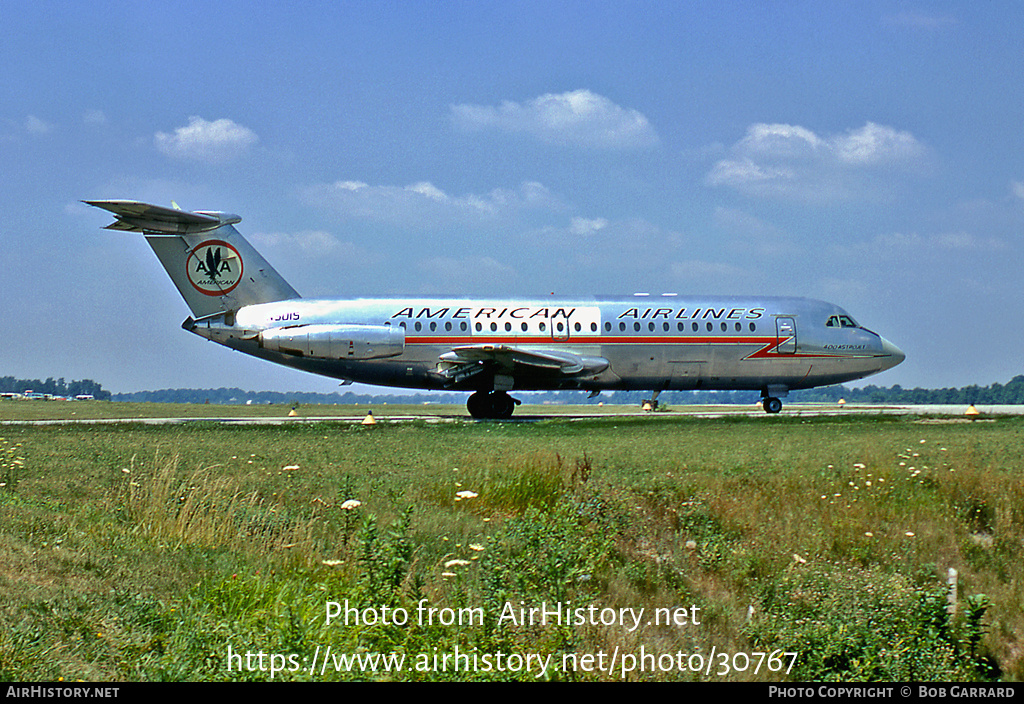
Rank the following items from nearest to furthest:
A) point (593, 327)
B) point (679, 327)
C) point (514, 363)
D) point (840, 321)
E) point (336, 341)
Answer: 1. point (336, 341)
2. point (514, 363)
3. point (593, 327)
4. point (679, 327)
5. point (840, 321)

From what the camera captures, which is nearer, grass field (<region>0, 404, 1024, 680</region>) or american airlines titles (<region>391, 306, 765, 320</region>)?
grass field (<region>0, 404, 1024, 680</region>)

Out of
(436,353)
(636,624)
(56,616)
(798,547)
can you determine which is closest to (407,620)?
(636,624)

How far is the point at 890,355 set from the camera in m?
34.3

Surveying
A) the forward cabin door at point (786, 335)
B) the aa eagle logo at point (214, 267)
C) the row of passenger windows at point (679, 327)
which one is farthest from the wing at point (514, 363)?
the aa eagle logo at point (214, 267)

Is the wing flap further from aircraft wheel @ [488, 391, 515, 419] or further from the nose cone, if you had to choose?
the nose cone

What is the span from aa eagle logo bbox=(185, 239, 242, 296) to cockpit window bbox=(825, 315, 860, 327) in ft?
75.3

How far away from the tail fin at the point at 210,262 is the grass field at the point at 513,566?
16155mm

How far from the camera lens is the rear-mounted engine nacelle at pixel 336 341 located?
97.1ft

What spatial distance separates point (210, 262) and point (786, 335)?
864 inches

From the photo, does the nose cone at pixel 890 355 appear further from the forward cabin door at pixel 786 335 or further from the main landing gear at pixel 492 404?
the main landing gear at pixel 492 404

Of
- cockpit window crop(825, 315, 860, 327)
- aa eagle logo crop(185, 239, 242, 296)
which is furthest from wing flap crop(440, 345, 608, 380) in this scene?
cockpit window crop(825, 315, 860, 327)

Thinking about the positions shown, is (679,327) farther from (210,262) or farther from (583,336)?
(210,262)

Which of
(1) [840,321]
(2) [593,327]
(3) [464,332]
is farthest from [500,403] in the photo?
(1) [840,321]

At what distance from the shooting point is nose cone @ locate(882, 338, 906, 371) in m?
34.2
